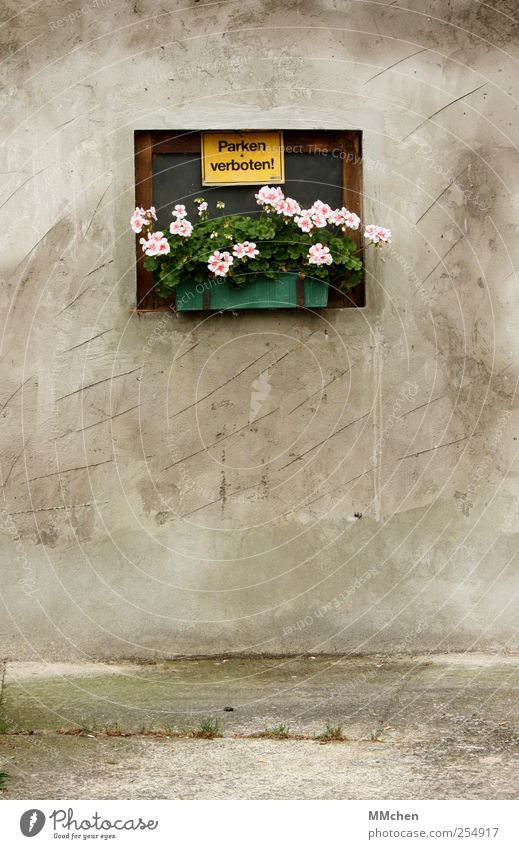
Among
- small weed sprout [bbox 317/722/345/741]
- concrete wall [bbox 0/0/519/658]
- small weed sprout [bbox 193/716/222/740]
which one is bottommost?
small weed sprout [bbox 317/722/345/741]

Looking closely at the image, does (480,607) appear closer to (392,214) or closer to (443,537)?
(443,537)

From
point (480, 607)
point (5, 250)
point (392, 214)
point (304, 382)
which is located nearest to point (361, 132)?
point (392, 214)

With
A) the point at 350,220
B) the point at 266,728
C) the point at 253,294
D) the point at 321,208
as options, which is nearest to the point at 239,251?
the point at 253,294

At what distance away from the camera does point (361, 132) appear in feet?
20.7

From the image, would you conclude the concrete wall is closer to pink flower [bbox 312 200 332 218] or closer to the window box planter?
the window box planter

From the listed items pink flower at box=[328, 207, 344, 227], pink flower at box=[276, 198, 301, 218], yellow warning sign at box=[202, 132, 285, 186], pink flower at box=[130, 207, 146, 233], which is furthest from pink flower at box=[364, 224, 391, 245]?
pink flower at box=[130, 207, 146, 233]

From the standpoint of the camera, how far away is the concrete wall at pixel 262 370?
6.18 metres

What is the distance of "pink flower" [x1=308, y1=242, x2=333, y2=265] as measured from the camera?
6.01 metres

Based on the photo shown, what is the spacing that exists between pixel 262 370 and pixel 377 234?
92cm

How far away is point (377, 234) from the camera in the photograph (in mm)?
6113

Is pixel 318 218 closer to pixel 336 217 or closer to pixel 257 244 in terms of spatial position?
pixel 336 217

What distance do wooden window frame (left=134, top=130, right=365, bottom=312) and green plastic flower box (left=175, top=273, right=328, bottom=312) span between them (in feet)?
0.54

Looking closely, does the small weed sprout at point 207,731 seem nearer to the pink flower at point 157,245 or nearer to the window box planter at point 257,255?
the window box planter at point 257,255

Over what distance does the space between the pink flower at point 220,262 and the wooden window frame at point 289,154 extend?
38 centimetres
